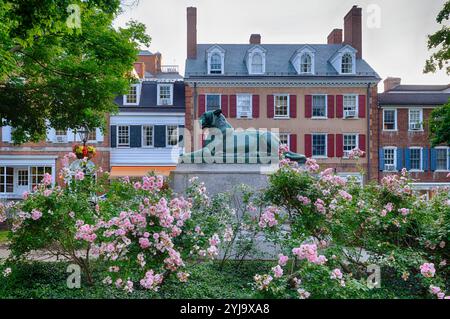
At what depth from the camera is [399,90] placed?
34688 millimetres

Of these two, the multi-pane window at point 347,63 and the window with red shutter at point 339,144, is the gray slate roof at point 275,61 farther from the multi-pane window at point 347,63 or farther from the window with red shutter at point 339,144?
the window with red shutter at point 339,144

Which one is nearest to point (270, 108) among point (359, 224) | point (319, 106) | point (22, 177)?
point (319, 106)

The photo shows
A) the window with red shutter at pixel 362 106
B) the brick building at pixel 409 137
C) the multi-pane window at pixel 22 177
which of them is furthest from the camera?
the multi-pane window at pixel 22 177

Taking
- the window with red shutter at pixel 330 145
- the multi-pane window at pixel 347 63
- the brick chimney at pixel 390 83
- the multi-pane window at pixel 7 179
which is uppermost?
the multi-pane window at pixel 347 63

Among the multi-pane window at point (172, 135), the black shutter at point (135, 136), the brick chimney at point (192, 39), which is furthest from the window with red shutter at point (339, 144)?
the black shutter at point (135, 136)

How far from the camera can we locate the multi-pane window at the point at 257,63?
106 feet

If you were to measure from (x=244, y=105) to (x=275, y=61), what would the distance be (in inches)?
175

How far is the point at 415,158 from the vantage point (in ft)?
105

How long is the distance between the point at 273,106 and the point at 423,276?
26575 mm

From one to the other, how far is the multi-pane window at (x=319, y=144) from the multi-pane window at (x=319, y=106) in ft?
5.15

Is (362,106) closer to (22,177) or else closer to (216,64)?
(216,64)

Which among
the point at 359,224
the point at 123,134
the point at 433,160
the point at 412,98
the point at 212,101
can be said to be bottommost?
the point at 359,224
